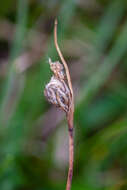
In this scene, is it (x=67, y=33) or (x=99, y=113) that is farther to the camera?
(x=67, y=33)

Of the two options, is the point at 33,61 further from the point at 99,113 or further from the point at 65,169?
the point at 65,169

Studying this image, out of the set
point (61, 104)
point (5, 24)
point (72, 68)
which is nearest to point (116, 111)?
point (72, 68)

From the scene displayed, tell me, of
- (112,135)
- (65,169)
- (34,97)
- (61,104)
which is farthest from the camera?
(34,97)

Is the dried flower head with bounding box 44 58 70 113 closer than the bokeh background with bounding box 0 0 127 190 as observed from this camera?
Yes

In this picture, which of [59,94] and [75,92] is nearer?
[59,94]

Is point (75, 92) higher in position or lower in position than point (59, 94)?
higher

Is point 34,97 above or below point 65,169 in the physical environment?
above

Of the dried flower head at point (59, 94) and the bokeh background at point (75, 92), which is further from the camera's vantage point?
the bokeh background at point (75, 92)

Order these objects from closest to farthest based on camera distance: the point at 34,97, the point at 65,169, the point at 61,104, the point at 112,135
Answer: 1. the point at 61,104
2. the point at 112,135
3. the point at 65,169
4. the point at 34,97
